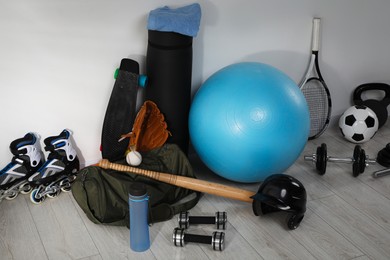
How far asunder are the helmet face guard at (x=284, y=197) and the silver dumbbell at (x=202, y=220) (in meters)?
0.17

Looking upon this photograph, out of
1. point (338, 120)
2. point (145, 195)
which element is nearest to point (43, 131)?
point (145, 195)

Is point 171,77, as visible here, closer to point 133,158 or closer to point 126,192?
point 133,158

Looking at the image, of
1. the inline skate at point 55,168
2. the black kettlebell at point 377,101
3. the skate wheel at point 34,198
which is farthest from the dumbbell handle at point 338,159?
the skate wheel at point 34,198

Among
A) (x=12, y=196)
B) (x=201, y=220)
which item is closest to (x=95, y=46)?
(x=12, y=196)

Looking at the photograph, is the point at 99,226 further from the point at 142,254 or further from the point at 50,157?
the point at 50,157

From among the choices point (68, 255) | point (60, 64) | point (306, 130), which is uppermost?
point (60, 64)

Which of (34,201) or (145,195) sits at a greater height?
(145,195)

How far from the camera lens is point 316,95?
3.08m

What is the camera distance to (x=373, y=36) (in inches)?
128

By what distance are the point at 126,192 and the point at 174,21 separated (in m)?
0.86

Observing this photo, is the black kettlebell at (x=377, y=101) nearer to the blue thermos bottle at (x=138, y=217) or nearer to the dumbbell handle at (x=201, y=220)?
the dumbbell handle at (x=201, y=220)

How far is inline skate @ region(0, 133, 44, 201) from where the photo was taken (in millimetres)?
2387

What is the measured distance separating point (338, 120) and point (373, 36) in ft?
2.05

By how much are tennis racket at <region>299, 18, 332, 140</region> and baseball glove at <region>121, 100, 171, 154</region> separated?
1024 mm
